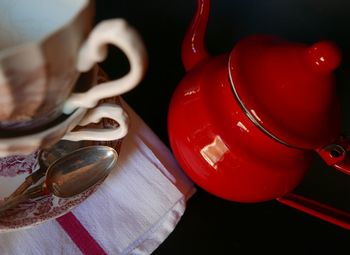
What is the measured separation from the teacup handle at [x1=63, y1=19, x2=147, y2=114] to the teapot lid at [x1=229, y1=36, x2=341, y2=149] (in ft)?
0.42

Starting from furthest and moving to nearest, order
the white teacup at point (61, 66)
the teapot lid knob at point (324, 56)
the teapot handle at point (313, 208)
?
the teapot handle at point (313, 208), the teapot lid knob at point (324, 56), the white teacup at point (61, 66)

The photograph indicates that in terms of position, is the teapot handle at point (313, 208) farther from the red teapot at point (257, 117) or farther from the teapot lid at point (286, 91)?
the teapot lid at point (286, 91)

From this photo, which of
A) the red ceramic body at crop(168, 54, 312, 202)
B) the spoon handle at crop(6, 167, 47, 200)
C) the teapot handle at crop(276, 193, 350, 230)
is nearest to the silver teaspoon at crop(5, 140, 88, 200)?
the spoon handle at crop(6, 167, 47, 200)

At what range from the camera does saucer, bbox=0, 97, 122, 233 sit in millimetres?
404

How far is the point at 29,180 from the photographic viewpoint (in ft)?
1.45

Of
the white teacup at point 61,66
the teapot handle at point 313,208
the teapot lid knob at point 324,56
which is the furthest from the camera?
the teapot handle at point 313,208

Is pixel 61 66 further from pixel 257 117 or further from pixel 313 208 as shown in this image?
pixel 313 208

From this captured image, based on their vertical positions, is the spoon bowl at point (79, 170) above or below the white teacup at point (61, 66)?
below

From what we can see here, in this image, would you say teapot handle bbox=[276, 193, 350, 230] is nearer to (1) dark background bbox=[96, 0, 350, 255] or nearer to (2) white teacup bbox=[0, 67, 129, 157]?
(1) dark background bbox=[96, 0, 350, 255]

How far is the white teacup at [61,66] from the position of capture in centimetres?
26

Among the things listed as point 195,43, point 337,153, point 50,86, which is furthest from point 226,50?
point 50,86

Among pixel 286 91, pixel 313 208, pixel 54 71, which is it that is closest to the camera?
pixel 54 71

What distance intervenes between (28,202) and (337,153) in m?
0.28

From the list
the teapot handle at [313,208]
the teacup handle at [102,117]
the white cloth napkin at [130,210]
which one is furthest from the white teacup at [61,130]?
the teapot handle at [313,208]
